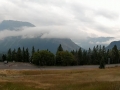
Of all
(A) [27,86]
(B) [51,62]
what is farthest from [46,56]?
(A) [27,86]

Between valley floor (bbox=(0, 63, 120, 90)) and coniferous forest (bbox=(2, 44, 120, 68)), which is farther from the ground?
coniferous forest (bbox=(2, 44, 120, 68))

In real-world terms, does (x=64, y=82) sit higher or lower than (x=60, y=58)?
lower

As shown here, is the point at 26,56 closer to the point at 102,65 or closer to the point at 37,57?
the point at 37,57

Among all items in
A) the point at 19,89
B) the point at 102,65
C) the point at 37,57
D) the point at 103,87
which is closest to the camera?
the point at 103,87

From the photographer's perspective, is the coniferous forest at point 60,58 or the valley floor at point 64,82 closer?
the valley floor at point 64,82

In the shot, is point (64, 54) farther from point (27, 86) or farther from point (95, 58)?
point (27, 86)

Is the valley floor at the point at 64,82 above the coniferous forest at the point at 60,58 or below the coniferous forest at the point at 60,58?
below

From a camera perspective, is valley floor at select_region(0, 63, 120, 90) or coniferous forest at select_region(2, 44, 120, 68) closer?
valley floor at select_region(0, 63, 120, 90)

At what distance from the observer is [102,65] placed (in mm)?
105188

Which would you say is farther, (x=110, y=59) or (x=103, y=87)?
(x=110, y=59)

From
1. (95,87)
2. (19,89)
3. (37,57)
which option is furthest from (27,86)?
(37,57)

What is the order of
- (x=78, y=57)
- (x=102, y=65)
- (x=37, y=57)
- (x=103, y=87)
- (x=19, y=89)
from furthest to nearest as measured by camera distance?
1. (x=78, y=57)
2. (x=37, y=57)
3. (x=102, y=65)
4. (x=19, y=89)
5. (x=103, y=87)

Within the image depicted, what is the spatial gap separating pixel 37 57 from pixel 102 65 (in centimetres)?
6868

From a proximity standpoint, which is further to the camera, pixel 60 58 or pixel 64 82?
pixel 60 58
